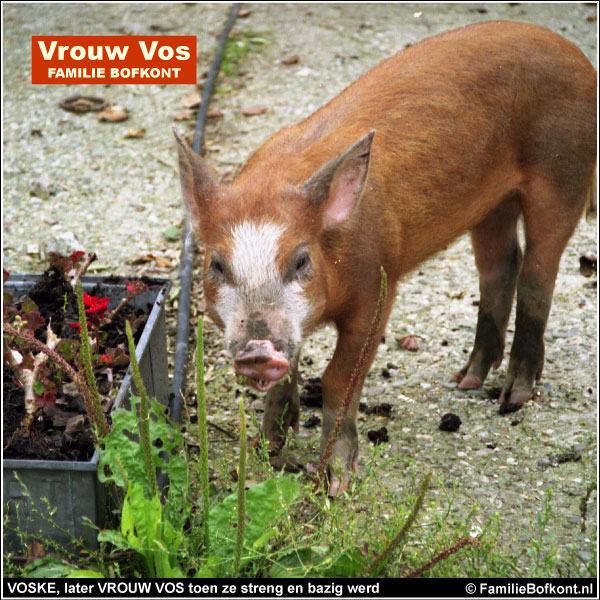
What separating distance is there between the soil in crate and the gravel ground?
2.49 ft

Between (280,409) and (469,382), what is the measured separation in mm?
1165

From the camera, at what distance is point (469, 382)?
15.5 feet

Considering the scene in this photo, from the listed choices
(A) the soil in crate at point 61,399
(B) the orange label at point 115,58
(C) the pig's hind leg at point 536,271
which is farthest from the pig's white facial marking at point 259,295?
(B) the orange label at point 115,58

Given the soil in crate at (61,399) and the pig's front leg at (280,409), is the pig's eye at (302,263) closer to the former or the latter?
the pig's front leg at (280,409)

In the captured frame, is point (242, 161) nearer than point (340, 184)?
No

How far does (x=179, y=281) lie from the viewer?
5.55 m

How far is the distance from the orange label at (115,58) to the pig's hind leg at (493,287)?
2112 millimetres

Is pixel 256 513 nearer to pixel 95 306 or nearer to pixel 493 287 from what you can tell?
pixel 95 306

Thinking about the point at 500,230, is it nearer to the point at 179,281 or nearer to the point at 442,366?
the point at 442,366

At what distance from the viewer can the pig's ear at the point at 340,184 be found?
333 cm

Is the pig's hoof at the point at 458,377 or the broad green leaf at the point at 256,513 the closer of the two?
the broad green leaf at the point at 256,513

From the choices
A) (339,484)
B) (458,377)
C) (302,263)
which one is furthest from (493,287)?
(302,263)

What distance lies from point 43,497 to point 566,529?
7.01ft

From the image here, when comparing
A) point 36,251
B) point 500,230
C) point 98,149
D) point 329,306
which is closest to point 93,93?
point 98,149
